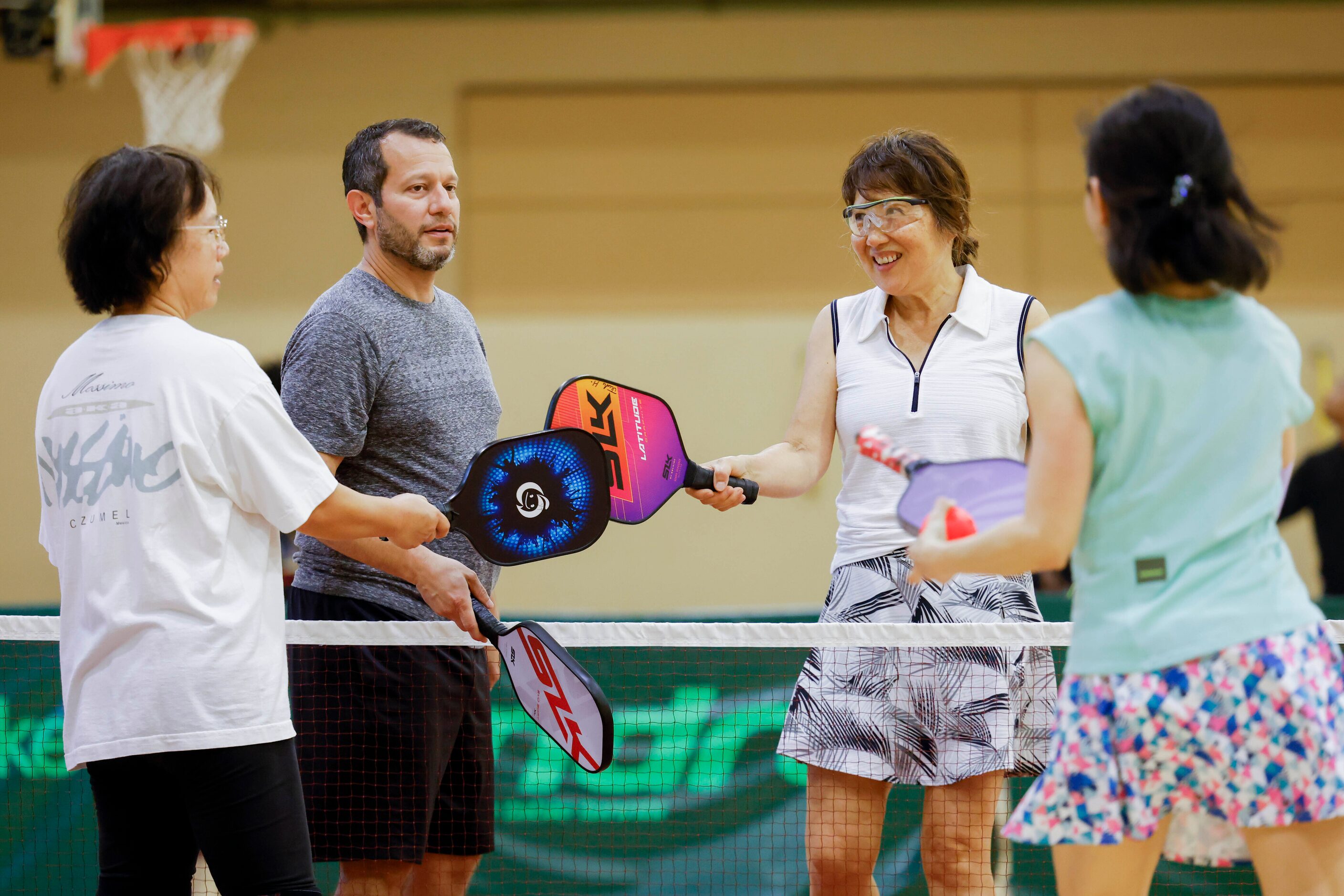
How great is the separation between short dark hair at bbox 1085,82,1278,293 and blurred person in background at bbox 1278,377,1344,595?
4.97 m

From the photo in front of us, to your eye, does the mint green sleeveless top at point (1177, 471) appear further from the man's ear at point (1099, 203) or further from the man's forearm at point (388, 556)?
the man's forearm at point (388, 556)

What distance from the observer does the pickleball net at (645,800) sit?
14.2 ft

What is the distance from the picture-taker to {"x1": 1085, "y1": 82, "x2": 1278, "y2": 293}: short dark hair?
1.91 meters

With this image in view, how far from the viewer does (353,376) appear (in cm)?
287

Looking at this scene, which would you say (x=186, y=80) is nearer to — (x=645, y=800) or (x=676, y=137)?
(x=676, y=137)

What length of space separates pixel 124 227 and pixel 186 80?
6.99 meters

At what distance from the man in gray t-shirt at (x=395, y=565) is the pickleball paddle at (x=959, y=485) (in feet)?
3.53

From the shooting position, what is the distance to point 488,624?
292 centimetres

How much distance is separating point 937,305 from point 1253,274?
1.10m

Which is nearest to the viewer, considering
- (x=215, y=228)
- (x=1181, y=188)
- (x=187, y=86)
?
(x=1181, y=188)

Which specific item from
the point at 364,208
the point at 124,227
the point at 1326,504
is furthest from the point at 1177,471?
the point at 1326,504

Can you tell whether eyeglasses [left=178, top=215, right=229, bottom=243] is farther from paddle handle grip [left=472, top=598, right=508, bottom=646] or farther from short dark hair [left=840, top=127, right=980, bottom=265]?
short dark hair [left=840, top=127, right=980, bottom=265]

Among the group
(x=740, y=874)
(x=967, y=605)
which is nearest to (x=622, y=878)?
(x=740, y=874)

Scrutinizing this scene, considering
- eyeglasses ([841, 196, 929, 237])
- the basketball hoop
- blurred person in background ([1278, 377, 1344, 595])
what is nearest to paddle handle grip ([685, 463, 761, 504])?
eyeglasses ([841, 196, 929, 237])
